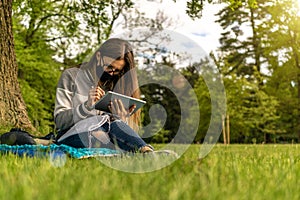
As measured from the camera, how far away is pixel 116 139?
13.5 feet

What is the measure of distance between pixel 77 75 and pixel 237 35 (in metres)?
29.3

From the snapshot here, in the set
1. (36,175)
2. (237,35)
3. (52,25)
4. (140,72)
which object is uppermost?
(237,35)

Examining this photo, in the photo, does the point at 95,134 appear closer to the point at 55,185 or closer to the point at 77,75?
the point at 77,75

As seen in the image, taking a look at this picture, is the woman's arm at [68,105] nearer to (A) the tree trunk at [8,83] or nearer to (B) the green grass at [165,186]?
(B) the green grass at [165,186]

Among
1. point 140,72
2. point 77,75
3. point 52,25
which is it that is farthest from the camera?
point 52,25

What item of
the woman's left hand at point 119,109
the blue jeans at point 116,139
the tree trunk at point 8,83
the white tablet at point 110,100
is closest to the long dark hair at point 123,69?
the woman's left hand at point 119,109

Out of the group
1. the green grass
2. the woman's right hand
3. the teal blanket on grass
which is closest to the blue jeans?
the teal blanket on grass

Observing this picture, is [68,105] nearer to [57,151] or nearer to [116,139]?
[116,139]

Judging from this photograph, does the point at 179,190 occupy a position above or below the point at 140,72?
below

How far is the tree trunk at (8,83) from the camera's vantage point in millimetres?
6648

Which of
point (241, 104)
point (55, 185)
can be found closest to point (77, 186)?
point (55, 185)

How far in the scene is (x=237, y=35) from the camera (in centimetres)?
3259

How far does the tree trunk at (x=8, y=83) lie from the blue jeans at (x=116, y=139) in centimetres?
269

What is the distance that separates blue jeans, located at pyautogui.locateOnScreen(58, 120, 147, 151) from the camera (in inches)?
155
